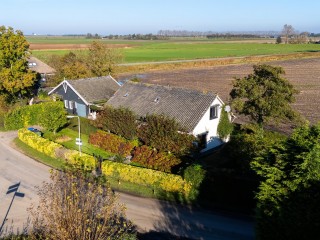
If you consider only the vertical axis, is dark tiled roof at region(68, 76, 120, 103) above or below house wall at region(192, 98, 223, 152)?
above

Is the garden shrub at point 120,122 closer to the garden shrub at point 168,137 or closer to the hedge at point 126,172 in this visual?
the garden shrub at point 168,137

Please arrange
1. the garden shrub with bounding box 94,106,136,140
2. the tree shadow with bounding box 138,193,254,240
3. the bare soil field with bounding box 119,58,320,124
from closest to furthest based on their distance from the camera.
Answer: the tree shadow with bounding box 138,193,254,240, the garden shrub with bounding box 94,106,136,140, the bare soil field with bounding box 119,58,320,124

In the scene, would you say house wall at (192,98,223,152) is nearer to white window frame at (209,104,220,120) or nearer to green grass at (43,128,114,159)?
white window frame at (209,104,220,120)

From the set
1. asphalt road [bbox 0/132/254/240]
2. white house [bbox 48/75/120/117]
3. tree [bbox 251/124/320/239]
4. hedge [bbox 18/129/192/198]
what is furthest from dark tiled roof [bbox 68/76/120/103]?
tree [bbox 251/124/320/239]

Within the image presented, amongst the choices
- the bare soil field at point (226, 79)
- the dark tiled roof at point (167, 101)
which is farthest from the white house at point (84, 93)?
the bare soil field at point (226, 79)

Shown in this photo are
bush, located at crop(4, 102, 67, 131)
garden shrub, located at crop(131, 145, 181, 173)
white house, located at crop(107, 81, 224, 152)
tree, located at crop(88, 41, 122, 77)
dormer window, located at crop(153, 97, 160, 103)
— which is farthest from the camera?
tree, located at crop(88, 41, 122, 77)

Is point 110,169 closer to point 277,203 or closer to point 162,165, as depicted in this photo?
point 162,165
